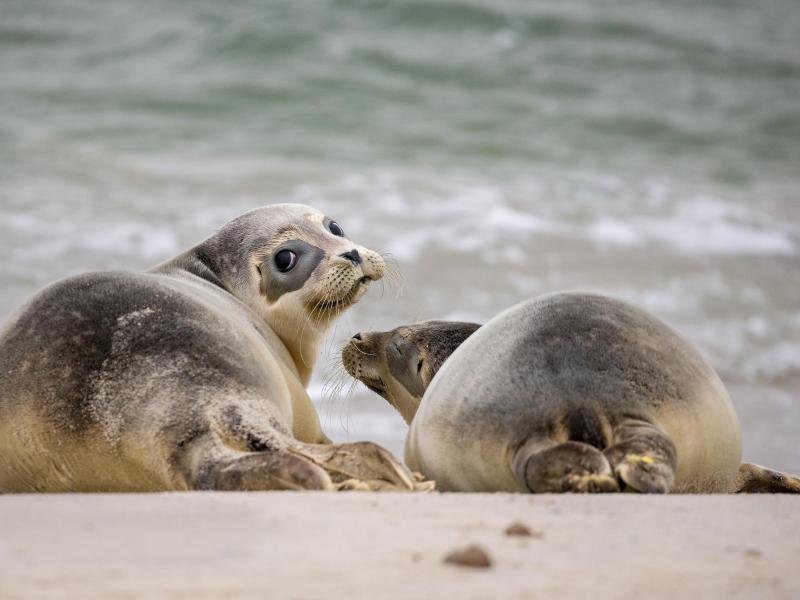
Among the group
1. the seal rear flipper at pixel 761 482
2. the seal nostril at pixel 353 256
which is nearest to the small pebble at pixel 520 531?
the seal rear flipper at pixel 761 482

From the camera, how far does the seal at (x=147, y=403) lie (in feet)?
11.3

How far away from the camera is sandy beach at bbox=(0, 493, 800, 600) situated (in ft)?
7.86

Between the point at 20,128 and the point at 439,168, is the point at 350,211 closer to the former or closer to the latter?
the point at 439,168

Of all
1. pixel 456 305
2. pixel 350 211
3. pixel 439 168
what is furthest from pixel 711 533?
pixel 439 168

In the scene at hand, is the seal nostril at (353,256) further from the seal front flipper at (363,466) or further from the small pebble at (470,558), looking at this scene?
the small pebble at (470,558)

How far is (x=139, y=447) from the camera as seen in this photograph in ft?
11.7

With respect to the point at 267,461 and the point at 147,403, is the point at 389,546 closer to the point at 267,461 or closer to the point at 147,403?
the point at 267,461

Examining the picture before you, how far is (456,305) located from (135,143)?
579 cm

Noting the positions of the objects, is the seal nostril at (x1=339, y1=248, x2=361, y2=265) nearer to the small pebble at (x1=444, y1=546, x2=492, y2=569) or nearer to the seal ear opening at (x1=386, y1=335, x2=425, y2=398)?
the seal ear opening at (x1=386, y1=335, x2=425, y2=398)

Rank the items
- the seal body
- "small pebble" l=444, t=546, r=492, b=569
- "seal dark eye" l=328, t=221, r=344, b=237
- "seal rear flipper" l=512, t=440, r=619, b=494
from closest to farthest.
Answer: "small pebble" l=444, t=546, r=492, b=569 < "seal rear flipper" l=512, t=440, r=619, b=494 < the seal body < "seal dark eye" l=328, t=221, r=344, b=237

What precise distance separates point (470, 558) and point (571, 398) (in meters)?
1.13

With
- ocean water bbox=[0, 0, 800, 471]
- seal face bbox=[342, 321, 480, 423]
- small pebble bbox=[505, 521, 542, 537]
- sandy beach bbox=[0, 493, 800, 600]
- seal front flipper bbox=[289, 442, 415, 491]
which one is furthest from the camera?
ocean water bbox=[0, 0, 800, 471]

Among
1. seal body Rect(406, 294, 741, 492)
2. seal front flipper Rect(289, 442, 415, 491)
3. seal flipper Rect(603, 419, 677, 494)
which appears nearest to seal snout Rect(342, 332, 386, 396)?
seal body Rect(406, 294, 741, 492)

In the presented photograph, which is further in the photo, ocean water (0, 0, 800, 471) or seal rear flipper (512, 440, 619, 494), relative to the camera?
ocean water (0, 0, 800, 471)
